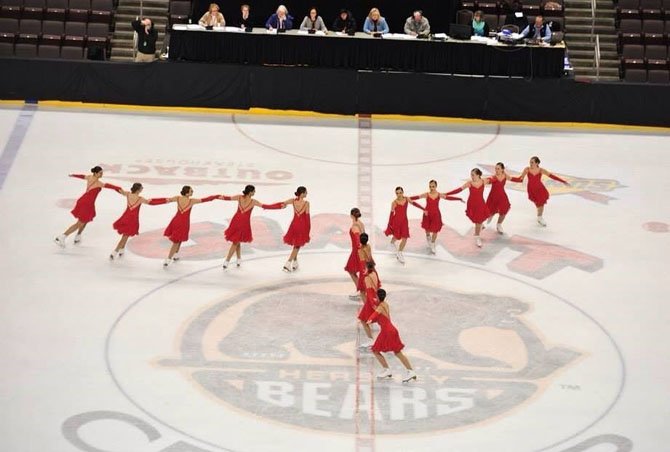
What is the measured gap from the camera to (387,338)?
16.8m

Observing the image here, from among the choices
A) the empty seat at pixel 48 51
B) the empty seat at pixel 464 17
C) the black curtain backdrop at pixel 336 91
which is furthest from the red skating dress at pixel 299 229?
the empty seat at pixel 48 51

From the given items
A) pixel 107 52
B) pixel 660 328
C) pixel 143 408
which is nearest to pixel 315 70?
pixel 107 52

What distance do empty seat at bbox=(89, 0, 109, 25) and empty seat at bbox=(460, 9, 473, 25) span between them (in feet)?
26.2

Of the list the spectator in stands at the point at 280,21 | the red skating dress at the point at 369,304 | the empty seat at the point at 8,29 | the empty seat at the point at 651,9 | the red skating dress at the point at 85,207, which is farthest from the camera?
the empty seat at the point at 651,9

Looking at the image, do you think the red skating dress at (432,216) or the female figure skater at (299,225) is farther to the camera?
the red skating dress at (432,216)

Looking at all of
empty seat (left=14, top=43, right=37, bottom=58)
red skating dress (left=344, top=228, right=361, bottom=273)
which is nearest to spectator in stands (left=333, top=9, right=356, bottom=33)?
empty seat (left=14, top=43, right=37, bottom=58)

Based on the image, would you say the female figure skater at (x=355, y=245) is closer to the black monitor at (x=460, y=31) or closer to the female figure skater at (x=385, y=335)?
the female figure skater at (x=385, y=335)

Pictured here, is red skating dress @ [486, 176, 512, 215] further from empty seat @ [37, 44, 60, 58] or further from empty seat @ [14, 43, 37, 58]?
empty seat @ [14, 43, 37, 58]

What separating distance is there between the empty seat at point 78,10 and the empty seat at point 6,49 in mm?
1536

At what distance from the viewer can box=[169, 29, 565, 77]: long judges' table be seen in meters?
A: 27.7

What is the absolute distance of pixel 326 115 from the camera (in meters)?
28.1

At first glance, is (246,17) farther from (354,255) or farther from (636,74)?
(354,255)

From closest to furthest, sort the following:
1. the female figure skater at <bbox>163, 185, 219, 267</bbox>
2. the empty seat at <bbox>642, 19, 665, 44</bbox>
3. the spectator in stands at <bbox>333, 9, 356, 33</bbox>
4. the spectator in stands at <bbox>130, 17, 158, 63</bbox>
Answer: the female figure skater at <bbox>163, 185, 219, 267</bbox> < the spectator in stands at <bbox>130, 17, 158, 63</bbox> < the spectator in stands at <bbox>333, 9, 356, 33</bbox> < the empty seat at <bbox>642, 19, 665, 44</bbox>

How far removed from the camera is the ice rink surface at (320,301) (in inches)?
634
